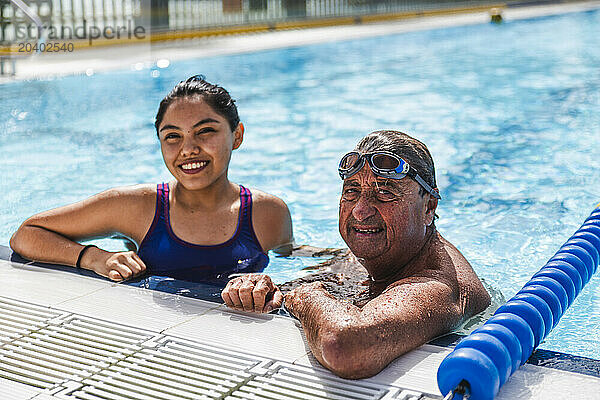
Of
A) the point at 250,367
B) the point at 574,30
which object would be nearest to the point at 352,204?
the point at 250,367

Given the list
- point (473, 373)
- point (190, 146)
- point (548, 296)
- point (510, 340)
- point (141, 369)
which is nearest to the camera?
point (473, 373)

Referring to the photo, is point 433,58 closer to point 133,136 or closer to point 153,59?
point 153,59

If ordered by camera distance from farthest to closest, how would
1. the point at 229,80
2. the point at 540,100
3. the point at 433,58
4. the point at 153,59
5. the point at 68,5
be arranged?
the point at 68,5 < the point at 433,58 < the point at 153,59 < the point at 229,80 < the point at 540,100

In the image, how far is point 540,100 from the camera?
10383mm

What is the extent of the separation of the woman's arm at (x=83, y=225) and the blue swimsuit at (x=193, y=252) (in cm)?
7

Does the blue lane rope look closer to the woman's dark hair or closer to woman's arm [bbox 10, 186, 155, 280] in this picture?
the woman's dark hair

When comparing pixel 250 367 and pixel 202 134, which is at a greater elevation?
pixel 202 134

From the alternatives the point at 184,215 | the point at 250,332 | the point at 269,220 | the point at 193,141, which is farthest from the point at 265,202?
the point at 250,332

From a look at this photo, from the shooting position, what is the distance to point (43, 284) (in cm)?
329

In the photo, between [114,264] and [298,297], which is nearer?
[298,297]

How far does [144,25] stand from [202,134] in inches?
553

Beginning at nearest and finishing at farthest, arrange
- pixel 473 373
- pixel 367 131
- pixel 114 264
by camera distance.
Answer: pixel 473 373 < pixel 114 264 < pixel 367 131

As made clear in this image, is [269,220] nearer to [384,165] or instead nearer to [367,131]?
[384,165]

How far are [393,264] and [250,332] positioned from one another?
649mm
